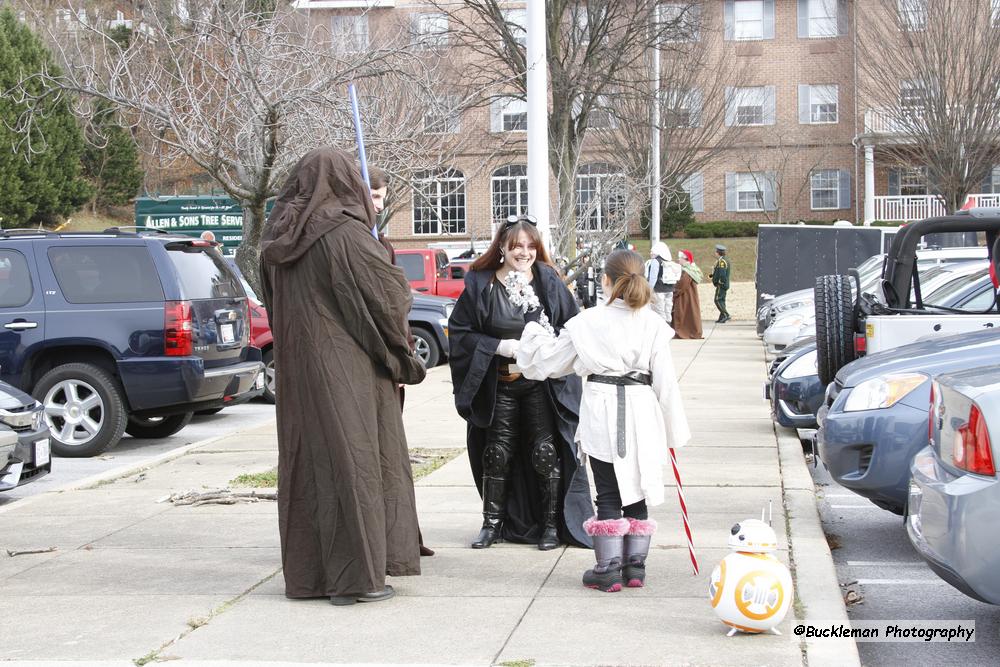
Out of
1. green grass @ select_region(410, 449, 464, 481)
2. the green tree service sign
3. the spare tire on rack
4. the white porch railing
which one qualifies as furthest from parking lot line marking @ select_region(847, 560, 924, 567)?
the white porch railing

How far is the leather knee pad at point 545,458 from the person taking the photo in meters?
6.80

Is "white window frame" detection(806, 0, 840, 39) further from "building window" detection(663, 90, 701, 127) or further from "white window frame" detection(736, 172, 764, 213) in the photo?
"building window" detection(663, 90, 701, 127)

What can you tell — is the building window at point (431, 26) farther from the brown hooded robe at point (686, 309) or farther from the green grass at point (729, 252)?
the green grass at point (729, 252)

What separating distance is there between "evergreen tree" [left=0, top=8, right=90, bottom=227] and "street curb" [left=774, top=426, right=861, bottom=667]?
23.3 m

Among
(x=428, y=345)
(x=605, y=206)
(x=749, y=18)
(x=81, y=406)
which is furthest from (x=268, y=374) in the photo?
(x=749, y=18)

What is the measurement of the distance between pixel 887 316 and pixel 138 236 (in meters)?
6.86

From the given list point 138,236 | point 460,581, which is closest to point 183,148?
point 138,236

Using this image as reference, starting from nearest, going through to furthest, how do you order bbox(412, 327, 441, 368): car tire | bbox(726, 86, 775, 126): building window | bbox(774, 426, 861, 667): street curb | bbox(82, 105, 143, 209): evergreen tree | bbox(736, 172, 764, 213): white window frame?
bbox(774, 426, 861, 667): street curb < bbox(412, 327, 441, 368): car tire < bbox(82, 105, 143, 209): evergreen tree < bbox(726, 86, 775, 126): building window < bbox(736, 172, 764, 213): white window frame

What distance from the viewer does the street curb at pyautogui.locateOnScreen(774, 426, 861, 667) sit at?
194 inches

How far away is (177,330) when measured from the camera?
1140 cm

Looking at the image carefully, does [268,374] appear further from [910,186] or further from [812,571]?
[910,186]

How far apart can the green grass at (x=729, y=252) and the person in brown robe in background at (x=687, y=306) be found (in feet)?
58.1

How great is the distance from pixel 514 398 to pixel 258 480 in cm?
321

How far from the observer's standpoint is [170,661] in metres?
5.00
